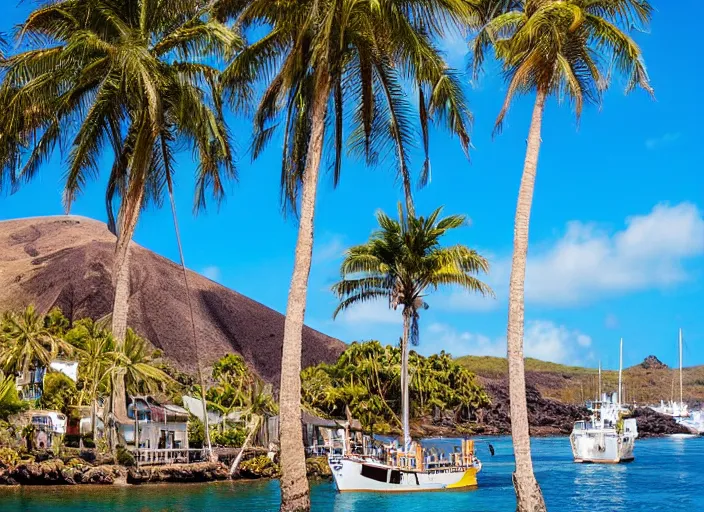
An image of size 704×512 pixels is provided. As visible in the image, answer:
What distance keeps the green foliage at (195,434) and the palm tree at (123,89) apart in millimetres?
17568

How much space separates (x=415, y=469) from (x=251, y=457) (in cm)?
1055

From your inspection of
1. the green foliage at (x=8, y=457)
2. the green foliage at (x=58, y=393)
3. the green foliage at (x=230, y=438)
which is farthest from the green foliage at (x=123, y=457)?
the green foliage at (x=58, y=393)

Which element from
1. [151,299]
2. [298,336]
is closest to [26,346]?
[298,336]

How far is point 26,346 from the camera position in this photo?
54.1 m

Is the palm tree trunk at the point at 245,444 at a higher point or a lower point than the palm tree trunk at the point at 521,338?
lower

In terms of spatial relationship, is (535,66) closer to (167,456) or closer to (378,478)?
(378,478)

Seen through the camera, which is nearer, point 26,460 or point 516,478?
point 516,478

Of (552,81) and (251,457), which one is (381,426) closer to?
(251,457)

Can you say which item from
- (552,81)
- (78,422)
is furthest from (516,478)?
(78,422)

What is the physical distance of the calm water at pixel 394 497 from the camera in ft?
104

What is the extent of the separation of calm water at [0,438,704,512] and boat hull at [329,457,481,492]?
0.50 metres

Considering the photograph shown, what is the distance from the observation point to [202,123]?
28641 mm

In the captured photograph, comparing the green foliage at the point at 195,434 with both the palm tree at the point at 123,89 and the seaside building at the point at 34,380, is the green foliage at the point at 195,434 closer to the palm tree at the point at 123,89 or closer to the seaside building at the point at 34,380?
the seaside building at the point at 34,380

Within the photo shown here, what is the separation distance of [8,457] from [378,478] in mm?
16215
